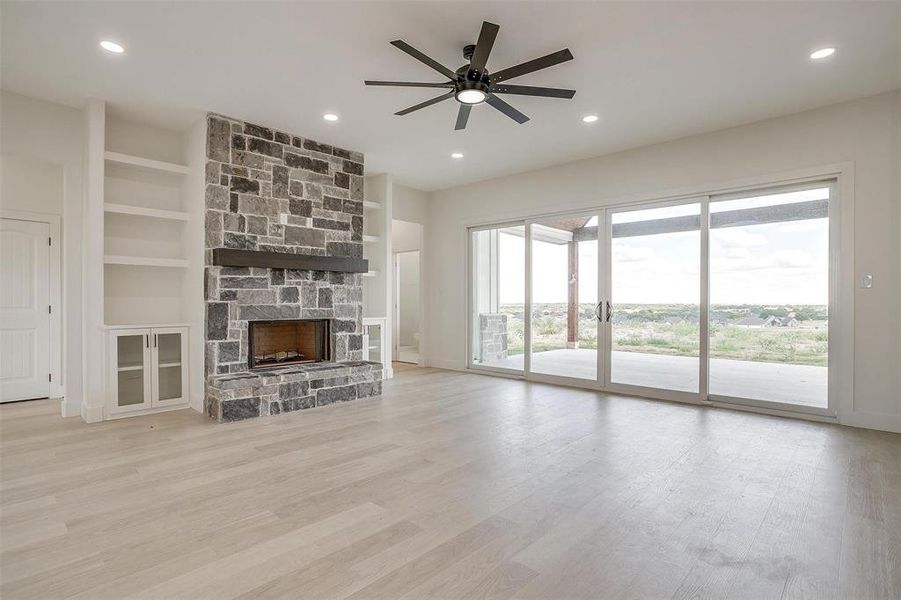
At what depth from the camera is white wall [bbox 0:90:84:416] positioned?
4141 millimetres

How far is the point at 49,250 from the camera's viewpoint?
5.29 meters

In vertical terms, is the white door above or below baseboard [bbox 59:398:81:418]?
above

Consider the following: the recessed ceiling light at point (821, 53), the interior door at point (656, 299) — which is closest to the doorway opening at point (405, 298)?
the interior door at point (656, 299)

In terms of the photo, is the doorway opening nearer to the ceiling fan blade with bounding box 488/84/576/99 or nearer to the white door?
the white door

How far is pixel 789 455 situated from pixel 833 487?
1.96 feet

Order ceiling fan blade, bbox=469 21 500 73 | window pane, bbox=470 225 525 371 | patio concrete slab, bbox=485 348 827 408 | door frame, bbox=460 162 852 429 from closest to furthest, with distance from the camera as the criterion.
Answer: ceiling fan blade, bbox=469 21 500 73
door frame, bbox=460 162 852 429
patio concrete slab, bbox=485 348 827 408
window pane, bbox=470 225 525 371

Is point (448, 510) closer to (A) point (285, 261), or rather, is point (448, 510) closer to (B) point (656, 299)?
(A) point (285, 261)

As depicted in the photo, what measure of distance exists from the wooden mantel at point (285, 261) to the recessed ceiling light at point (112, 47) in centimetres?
175

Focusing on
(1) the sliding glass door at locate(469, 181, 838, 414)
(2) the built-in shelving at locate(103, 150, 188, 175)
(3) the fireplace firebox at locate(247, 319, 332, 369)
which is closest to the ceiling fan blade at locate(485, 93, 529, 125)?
(1) the sliding glass door at locate(469, 181, 838, 414)

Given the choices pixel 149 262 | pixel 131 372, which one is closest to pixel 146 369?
pixel 131 372

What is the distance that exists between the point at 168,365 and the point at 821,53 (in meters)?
6.23

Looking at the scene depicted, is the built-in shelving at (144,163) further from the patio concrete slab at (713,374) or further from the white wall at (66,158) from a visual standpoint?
the patio concrete slab at (713,374)

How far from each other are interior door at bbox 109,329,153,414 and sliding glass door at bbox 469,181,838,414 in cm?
451

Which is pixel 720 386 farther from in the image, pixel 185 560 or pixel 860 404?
pixel 185 560
